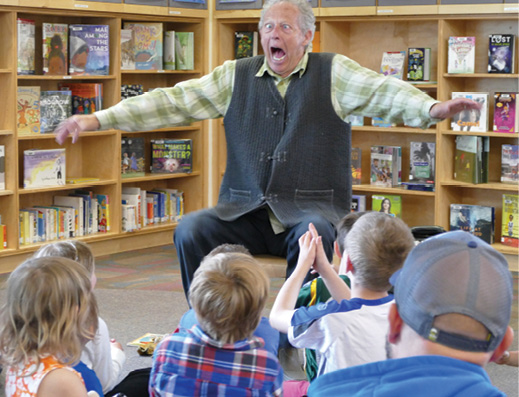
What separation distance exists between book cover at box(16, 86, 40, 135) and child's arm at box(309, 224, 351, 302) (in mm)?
3131

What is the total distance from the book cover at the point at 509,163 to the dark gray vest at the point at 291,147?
2335 millimetres

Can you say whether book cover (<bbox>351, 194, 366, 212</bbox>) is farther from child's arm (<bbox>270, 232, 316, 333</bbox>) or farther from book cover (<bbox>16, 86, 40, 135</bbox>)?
child's arm (<bbox>270, 232, 316, 333</bbox>)

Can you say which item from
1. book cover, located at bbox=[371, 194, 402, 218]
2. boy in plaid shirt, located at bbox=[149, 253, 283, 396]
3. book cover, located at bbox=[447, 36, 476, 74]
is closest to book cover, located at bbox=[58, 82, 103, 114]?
book cover, located at bbox=[371, 194, 402, 218]

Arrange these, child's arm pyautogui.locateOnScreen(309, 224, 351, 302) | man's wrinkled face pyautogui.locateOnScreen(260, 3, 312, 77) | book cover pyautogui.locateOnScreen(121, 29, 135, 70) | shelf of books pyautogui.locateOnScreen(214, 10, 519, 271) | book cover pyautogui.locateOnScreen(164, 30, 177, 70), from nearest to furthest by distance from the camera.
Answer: child's arm pyautogui.locateOnScreen(309, 224, 351, 302), man's wrinkled face pyautogui.locateOnScreen(260, 3, 312, 77), shelf of books pyautogui.locateOnScreen(214, 10, 519, 271), book cover pyautogui.locateOnScreen(121, 29, 135, 70), book cover pyautogui.locateOnScreen(164, 30, 177, 70)

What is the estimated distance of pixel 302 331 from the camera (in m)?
1.97

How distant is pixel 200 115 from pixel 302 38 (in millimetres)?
494

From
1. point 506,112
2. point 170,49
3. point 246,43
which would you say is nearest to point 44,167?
point 170,49

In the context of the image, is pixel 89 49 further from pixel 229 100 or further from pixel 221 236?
pixel 221 236

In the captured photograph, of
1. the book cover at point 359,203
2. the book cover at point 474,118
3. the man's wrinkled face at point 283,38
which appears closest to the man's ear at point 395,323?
the man's wrinkled face at point 283,38

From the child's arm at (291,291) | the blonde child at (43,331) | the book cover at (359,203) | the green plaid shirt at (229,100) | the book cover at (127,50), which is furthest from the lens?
the book cover at (359,203)

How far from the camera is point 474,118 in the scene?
5.13m

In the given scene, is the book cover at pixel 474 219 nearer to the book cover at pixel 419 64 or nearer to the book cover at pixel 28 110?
the book cover at pixel 419 64

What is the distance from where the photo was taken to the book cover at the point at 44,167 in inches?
196

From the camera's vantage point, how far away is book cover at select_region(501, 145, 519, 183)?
201 inches
